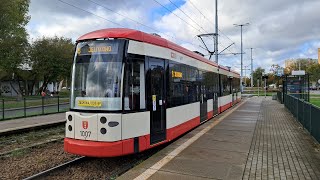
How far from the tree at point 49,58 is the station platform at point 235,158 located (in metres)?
40.2

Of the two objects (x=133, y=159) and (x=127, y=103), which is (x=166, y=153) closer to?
(x=133, y=159)

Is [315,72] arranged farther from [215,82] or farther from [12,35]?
[215,82]

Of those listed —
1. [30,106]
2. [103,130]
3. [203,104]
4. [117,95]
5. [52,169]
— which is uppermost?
[117,95]

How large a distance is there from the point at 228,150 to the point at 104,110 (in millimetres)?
3644

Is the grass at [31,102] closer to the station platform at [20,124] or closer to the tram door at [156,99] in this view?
the station platform at [20,124]

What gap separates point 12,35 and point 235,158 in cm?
4226

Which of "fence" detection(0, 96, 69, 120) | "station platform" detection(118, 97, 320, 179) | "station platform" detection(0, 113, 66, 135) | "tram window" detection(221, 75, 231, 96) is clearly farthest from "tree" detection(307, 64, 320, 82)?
"station platform" detection(118, 97, 320, 179)

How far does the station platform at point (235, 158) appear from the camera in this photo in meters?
6.52

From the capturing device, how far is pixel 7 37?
41.9 meters

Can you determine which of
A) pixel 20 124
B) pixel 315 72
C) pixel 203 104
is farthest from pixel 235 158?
pixel 315 72

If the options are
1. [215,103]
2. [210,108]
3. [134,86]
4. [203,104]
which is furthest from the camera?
[215,103]

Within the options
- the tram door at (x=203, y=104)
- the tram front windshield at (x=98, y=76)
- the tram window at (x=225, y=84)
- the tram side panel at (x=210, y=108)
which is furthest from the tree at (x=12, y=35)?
the tram front windshield at (x=98, y=76)

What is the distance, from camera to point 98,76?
24.4 ft

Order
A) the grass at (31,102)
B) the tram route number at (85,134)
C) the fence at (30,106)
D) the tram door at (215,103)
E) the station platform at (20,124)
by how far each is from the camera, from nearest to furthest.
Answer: the tram route number at (85,134) → the station platform at (20,124) → the tram door at (215,103) → the fence at (30,106) → the grass at (31,102)
